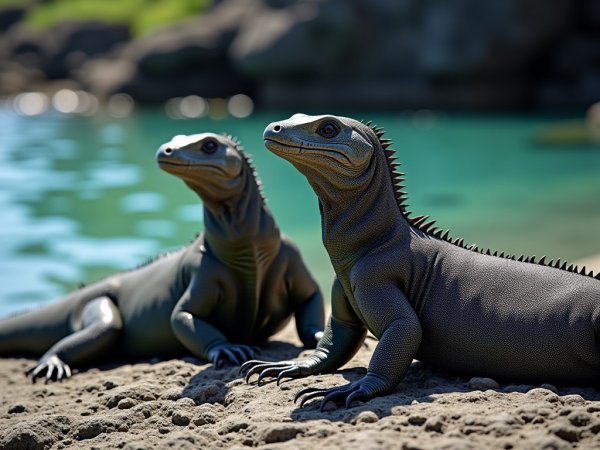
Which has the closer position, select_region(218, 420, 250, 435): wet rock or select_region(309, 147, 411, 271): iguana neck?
select_region(218, 420, 250, 435): wet rock

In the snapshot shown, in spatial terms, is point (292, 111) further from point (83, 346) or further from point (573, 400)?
point (573, 400)

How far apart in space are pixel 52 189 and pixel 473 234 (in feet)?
30.4

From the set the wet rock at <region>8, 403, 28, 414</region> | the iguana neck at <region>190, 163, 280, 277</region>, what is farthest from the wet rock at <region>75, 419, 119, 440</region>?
the iguana neck at <region>190, 163, 280, 277</region>

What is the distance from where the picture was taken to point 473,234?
12914mm

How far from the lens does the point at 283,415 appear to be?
14.0 feet

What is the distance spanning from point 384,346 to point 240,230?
6.16 ft

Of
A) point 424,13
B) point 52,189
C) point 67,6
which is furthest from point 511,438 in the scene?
point 67,6

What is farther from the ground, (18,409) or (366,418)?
(366,418)

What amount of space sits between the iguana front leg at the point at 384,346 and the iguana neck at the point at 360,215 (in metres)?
0.26

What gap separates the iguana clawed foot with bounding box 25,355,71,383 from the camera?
6.14 meters

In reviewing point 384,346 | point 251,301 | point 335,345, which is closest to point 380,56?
point 251,301

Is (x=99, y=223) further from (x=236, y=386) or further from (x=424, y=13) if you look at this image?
(x=424, y=13)

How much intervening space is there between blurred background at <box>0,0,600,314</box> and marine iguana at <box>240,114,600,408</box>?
578 centimetres

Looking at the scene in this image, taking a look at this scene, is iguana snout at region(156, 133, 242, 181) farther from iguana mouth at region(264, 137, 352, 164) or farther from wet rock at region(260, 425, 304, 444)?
wet rock at region(260, 425, 304, 444)
